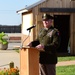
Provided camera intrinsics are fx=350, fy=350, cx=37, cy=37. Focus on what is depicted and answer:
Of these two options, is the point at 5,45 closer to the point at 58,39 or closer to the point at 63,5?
the point at 63,5

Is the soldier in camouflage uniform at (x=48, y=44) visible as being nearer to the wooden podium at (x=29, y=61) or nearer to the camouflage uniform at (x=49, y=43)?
the camouflage uniform at (x=49, y=43)

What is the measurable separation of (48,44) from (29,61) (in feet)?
1.51

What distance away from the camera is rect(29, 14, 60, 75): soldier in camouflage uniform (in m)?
5.73

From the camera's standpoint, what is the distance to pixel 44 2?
1934 centimetres

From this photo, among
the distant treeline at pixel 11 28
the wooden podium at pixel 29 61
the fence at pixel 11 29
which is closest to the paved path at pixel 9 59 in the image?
the wooden podium at pixel 29 61

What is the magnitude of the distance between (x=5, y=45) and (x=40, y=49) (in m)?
21.0

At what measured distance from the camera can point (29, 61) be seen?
5496 millimetres

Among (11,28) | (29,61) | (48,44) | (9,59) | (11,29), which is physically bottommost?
(11,29)

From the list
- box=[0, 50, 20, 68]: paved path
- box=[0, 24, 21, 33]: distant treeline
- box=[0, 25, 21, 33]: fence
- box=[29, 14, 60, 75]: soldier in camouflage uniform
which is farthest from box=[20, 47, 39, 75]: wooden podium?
box=[0, 25, 21, 33]: fence

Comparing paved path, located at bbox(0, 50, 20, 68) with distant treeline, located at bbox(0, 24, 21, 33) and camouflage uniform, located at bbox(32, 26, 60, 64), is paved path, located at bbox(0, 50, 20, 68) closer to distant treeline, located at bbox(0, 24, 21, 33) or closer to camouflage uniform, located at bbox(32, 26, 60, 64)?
camouflage uniform, located at bbox(32, 26, 60, 64)

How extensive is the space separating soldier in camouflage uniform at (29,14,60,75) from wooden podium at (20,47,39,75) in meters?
0.18

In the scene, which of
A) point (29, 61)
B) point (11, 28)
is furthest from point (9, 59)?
point (11, 28)

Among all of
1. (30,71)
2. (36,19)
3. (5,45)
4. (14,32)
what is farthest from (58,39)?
(14,32)

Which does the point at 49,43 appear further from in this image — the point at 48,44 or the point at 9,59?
the point at 9,59
